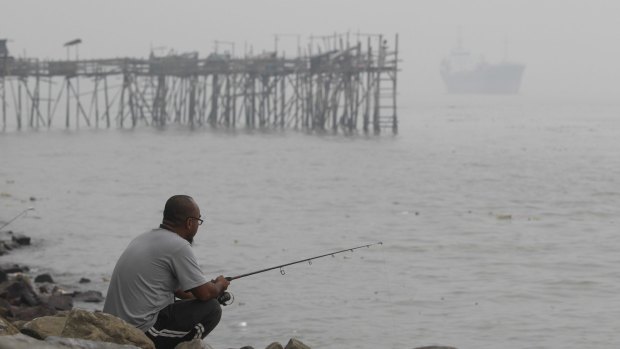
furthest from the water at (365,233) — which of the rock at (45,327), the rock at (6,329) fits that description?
the rock at (6,329)

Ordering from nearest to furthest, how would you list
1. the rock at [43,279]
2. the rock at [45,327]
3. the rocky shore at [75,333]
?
the rocky shore at [75,333]
the rock at [45,327]
the rock at [43,279]

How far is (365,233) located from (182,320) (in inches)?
571

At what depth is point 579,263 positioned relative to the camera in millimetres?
17781

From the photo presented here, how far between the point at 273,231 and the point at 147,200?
24.2 feet

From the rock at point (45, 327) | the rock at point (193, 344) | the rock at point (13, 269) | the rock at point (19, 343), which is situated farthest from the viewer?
the rock at point (13, 269)

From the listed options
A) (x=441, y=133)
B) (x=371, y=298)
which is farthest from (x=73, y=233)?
(x=441, y=133)

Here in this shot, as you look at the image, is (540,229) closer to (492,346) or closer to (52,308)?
(492,346)

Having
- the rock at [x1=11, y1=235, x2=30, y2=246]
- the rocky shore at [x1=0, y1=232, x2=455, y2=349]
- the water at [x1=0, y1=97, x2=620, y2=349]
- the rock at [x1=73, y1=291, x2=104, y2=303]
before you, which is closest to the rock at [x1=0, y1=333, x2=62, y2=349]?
the rocky shore at [x1=0, y1=232, x2=455, y2=349]

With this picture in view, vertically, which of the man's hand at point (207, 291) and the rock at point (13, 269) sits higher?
the man's hand at point (207, 291)

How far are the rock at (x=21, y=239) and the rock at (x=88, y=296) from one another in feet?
17.4

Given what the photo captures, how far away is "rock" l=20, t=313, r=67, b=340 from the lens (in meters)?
7.07

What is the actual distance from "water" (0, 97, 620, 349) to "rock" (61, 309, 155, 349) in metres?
5.09

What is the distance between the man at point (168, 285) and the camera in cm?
737

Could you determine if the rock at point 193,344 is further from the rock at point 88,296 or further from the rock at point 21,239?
the rock at point 21,239
